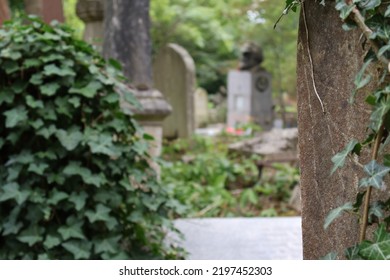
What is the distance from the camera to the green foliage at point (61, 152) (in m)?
3.58

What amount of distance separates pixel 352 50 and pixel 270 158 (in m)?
7.82

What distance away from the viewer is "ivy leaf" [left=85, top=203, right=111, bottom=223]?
358 centimetres

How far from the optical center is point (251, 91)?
18.9 metres

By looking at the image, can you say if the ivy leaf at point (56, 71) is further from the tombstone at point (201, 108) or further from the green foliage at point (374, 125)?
the tombstone at point (201, 108)

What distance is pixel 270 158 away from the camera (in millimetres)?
9297

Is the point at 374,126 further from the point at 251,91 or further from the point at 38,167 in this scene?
the point at 251,91

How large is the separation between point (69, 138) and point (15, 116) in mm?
307

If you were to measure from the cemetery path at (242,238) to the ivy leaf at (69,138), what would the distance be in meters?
1.41

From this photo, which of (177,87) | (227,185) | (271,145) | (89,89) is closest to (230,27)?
(177,87)

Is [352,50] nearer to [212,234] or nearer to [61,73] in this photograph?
[61,73]

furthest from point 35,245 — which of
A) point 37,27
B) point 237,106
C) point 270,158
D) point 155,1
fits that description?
point 155,1

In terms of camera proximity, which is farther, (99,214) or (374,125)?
(99,214)

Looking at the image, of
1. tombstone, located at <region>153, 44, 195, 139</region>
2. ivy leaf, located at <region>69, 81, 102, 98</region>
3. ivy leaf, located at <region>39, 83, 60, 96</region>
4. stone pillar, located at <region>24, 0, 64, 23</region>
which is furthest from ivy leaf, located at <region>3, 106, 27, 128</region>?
tombstone, located at <region>153, 44, 195, 139</region>

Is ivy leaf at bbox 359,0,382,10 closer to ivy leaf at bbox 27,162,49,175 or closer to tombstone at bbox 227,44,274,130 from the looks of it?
ivy leaf at bbox 27,162,49,175
